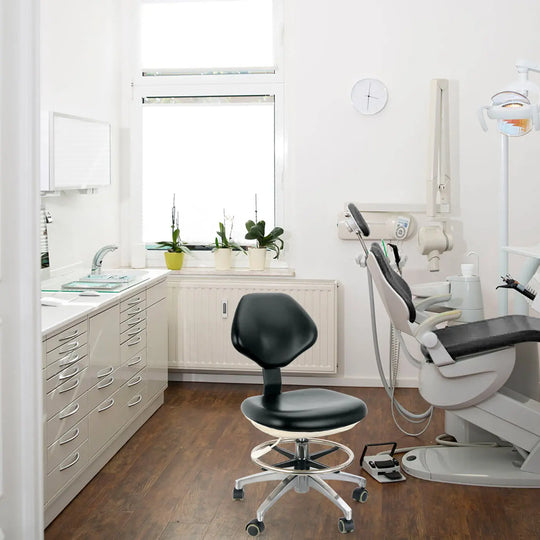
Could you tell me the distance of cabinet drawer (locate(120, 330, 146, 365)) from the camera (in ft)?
12.6

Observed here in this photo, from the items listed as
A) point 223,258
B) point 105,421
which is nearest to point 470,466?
point 105,421

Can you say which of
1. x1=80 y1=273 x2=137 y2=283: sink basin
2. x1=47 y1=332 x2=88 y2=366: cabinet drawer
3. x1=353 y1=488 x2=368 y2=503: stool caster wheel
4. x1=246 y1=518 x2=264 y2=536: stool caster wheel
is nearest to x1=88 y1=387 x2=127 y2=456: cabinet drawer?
x1=47 y1=332 x2=88 y2=366: cabinet drawer

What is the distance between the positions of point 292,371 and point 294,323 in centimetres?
162

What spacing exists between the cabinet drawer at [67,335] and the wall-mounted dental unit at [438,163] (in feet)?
6.97

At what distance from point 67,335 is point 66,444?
1.40 feet

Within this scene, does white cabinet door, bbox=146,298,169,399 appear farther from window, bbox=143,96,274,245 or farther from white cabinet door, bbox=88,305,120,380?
window, bbox=143,96,274,245

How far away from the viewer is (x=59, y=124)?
3.69 meters

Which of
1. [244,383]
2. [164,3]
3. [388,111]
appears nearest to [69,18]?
[164,3]

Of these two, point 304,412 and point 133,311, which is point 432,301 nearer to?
point 304,412

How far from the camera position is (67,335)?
3121mm

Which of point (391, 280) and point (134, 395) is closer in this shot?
point (391, 280)

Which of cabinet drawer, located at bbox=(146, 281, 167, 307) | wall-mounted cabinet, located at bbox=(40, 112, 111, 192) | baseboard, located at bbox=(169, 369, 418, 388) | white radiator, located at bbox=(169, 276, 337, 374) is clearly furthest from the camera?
baseboard, located at bbox=(169, 369, 418, 388)

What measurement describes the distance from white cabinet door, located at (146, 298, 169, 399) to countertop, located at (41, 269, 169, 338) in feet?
0.73

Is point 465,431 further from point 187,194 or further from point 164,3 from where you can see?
point 164,3
